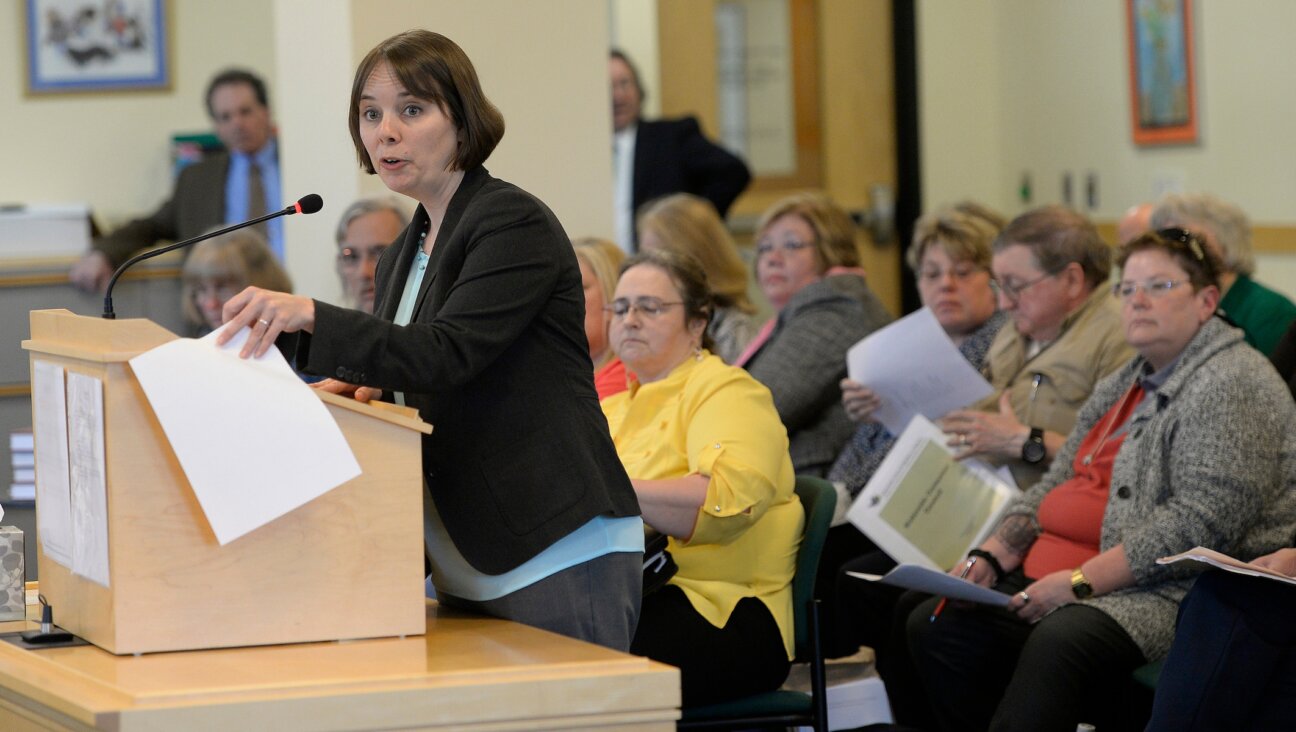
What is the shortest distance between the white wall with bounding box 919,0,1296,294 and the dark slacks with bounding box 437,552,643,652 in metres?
3.64

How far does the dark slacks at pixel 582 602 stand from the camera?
5.96ft

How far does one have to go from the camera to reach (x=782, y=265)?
4246mm

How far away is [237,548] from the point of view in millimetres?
1632

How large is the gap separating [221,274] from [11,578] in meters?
2.26

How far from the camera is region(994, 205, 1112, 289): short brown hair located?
3.63m

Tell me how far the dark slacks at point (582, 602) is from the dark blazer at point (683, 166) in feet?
13.3

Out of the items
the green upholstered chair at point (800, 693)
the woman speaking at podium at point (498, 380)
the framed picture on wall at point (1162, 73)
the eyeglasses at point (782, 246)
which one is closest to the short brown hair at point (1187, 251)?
the green upholstered chair at point (800, 693)

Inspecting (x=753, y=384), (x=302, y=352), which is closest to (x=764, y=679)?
→ (x=753, y=384)

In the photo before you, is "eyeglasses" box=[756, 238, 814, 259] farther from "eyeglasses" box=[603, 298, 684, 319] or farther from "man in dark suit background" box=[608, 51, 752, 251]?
"man in dark suit background" box=[608, 51, 752, 251]

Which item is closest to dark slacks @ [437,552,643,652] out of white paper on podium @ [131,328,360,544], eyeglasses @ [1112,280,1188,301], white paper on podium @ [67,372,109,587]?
white paper on podium @ [131,328,360,544]

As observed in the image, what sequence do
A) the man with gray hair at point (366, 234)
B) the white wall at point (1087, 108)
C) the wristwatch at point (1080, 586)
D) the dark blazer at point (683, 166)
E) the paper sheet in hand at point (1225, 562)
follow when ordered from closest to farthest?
the paper sheet in hand at point (1225, 562) < the wristwatch at point (1080, 586) < the man with gray hair at point (366, 234) < the white wall at point (1087, 108) < the dark blazer at point (683, 166)

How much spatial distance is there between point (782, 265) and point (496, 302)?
259 centimetres

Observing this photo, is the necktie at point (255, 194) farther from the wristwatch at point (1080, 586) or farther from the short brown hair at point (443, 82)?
the short brown hair at point (443, 82)

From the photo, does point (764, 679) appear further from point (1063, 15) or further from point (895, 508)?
point (1063, 15)
